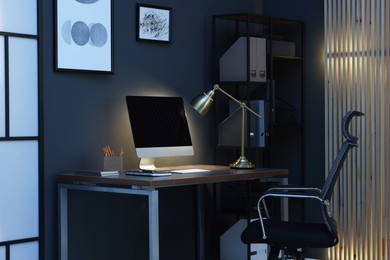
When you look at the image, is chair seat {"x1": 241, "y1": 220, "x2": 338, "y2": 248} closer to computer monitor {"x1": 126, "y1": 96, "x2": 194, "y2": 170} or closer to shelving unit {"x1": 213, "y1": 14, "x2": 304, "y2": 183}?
computer monitor {"x1": 126, "y1": 96, "x2": 194, "y2": 170}

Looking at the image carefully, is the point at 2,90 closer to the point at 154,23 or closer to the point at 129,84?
the point at 129,84

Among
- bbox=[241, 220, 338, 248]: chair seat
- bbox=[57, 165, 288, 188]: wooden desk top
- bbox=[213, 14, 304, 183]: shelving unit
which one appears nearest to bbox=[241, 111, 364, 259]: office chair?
bbox=[241, 220, 338, 248]: chair seat

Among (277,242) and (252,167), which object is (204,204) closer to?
(252,167)

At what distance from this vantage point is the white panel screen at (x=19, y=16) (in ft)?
14.4

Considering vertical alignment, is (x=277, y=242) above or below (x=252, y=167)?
below

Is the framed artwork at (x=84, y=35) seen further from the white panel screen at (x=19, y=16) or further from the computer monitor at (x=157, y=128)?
the computer monitor at (x=157, y=128)

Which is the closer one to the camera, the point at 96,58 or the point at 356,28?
the point at 96,58

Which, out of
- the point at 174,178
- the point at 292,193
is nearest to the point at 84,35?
the point at 174,178

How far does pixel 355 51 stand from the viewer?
224 inches

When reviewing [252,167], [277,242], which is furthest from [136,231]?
[277,242]

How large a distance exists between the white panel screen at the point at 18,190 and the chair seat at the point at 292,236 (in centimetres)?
130

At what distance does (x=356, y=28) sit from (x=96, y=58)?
2050 mm

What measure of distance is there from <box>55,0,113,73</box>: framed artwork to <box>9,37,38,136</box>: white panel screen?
6.9 inches

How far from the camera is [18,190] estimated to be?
445cm
